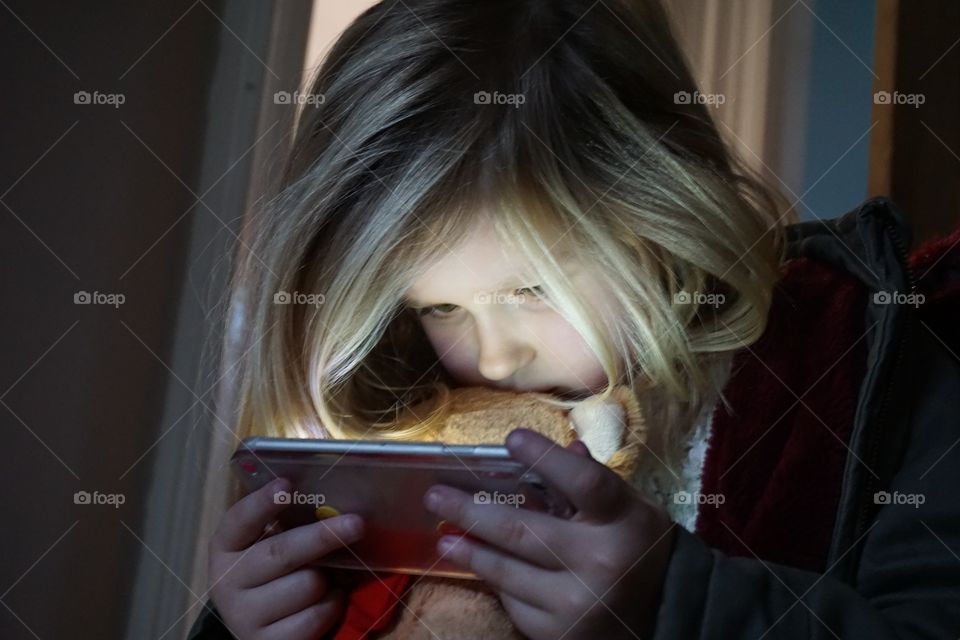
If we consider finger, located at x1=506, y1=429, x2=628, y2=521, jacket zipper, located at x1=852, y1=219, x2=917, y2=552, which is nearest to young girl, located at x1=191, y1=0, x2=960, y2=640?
jacket zipper, located at x1=852, y1=219, x2=917, y2=552

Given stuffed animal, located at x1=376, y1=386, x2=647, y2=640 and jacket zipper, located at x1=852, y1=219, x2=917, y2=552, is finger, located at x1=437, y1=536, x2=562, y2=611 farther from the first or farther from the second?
jacket zipper, located at x1=852, y1=219, x2=917, y2=552

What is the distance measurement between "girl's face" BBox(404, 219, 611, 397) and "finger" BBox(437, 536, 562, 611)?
18cm

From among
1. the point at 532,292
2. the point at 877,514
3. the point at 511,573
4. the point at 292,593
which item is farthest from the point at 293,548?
the point at 877,514

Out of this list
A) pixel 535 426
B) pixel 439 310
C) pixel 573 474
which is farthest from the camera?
pixel 439 310

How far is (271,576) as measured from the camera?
0.66 meters

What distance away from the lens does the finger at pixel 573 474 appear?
1.84 ft

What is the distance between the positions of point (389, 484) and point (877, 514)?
13.3 inches

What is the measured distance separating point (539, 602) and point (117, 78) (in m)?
0.60

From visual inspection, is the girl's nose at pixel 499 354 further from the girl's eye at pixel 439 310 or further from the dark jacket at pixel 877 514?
the dark jacket at pixel 877 514

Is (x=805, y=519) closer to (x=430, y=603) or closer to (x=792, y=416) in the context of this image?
(x=792, y=416)

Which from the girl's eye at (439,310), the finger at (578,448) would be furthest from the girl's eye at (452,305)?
the finger at (578,448)

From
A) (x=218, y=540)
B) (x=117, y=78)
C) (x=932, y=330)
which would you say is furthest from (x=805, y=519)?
(x=117, y=78)

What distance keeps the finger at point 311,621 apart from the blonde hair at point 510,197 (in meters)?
0.14

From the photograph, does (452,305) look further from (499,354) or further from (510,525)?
(510,525)
